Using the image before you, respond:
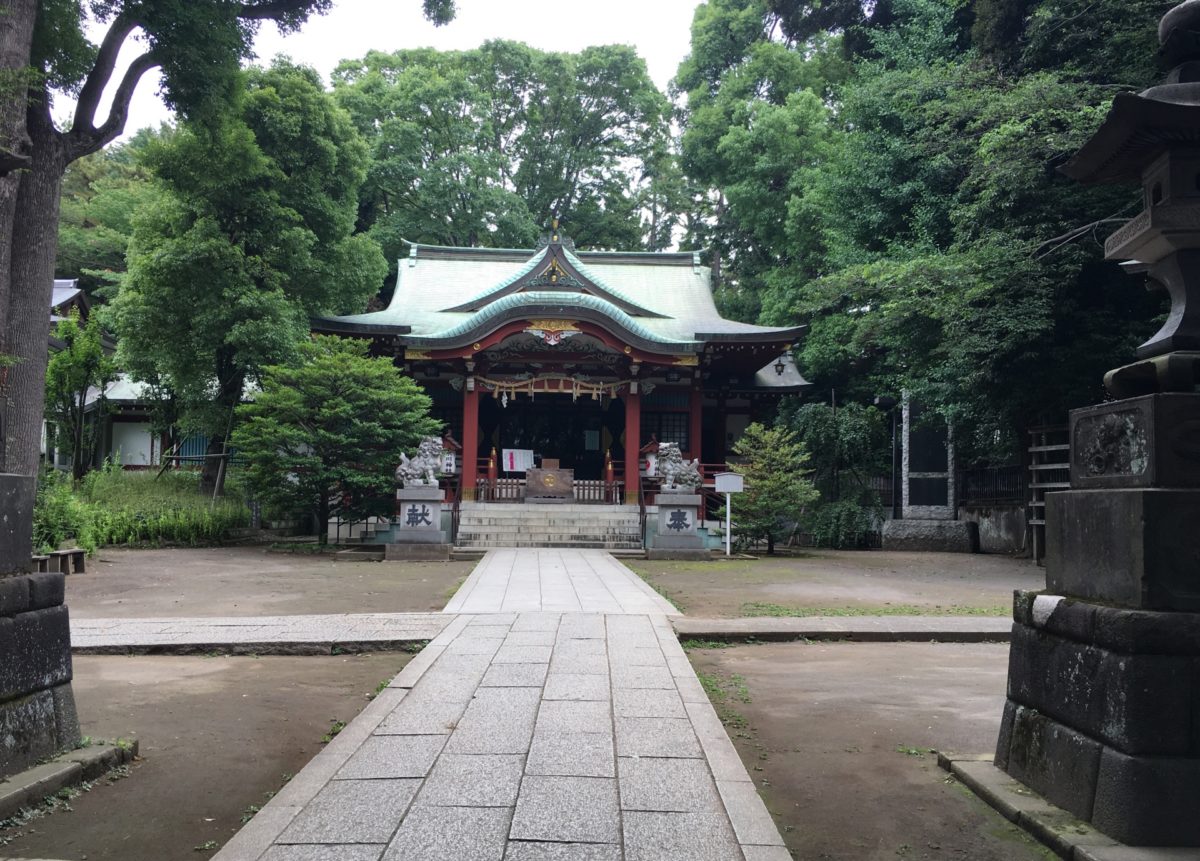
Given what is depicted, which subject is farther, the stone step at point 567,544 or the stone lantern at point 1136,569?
the stone step at point 567,544

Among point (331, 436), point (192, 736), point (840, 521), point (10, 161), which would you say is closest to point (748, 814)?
point (192, 736)

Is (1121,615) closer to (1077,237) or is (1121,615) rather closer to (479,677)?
(479,677)

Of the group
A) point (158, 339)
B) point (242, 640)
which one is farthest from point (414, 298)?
point (242, 640)

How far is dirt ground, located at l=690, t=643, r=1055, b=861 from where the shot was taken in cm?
309

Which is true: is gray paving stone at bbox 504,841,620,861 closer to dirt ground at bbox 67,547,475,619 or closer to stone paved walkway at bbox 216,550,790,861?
stone paved walkway at bbox 216,550,790,861

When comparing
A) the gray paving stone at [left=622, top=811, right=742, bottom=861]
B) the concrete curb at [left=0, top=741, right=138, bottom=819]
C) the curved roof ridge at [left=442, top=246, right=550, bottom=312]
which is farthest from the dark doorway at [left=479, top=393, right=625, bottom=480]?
the gray paving stone at [left=622, top=811, right=742, bottom=861]

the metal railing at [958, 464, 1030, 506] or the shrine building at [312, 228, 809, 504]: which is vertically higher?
the shrine building at [312, 228, 809, 504]

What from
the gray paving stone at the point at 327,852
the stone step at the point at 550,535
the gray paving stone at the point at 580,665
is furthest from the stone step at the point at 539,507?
the gray paving stone at the point at 327,852

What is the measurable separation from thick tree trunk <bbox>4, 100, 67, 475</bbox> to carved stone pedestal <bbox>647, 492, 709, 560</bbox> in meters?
9.88

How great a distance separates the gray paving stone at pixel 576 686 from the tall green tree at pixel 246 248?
550 inches

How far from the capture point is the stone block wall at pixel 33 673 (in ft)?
10.9

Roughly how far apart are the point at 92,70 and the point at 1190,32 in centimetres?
1337

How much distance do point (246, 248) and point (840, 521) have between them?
14574 mm

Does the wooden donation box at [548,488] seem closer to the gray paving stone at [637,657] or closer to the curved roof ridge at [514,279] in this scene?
the curved roof ridge at [514,279]
